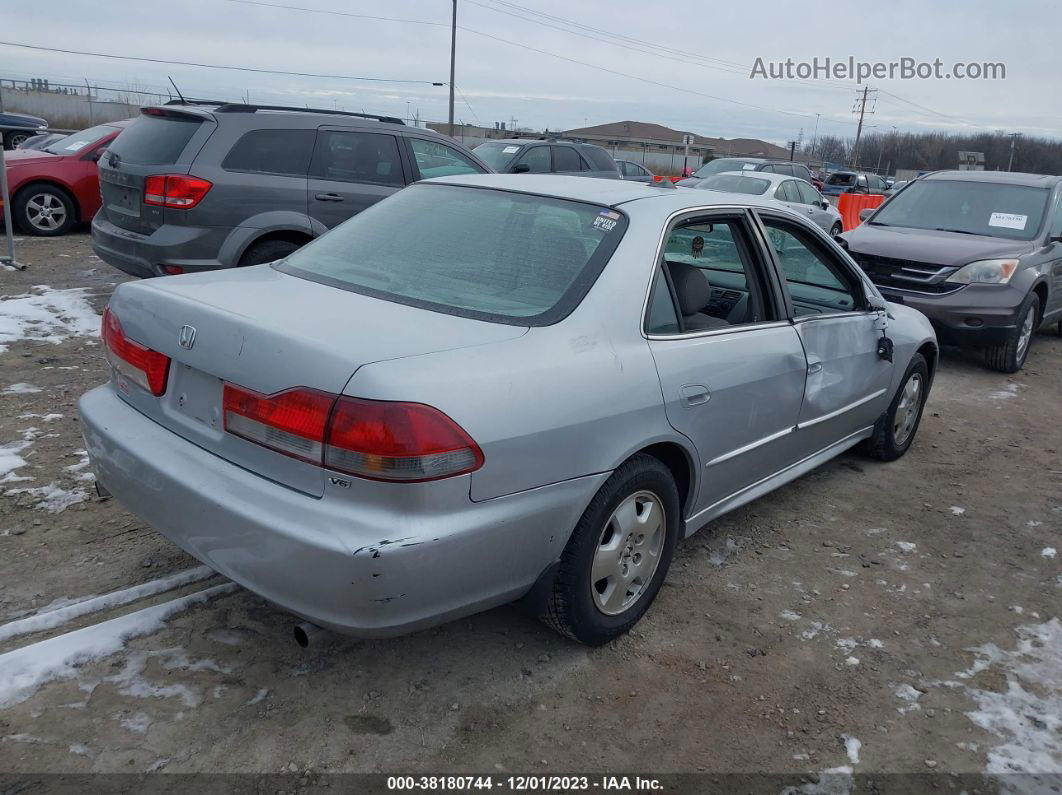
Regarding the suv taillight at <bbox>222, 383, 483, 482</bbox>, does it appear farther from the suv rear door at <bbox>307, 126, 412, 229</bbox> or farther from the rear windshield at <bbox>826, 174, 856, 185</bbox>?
the rear windshield at <bbox>826, 174, 856, 185</bbox>

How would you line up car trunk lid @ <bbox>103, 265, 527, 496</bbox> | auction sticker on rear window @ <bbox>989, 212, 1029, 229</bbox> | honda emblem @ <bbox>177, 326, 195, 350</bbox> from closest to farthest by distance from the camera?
car trunk lid @ <bbox>103, 265, 527, 496</bbox> < honda emblem @ <bbox>177, 326, 195, 350</bbox> < auction sticker on rear window @ <bbox>989, 212, 1029, 229</bbox>

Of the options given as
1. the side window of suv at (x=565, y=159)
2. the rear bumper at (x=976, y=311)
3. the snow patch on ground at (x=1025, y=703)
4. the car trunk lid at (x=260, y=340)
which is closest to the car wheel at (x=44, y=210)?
the side window of suv at (x=565, y=159)

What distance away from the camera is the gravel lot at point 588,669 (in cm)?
259

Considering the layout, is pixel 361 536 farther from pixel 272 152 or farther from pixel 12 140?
pixel 12 140

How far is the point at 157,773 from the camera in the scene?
7.86 feet

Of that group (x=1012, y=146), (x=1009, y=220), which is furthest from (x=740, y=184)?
(x=1012, y=146)

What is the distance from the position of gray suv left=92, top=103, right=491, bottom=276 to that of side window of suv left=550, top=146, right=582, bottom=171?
5.81 metres

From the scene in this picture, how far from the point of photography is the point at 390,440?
7.57 ft

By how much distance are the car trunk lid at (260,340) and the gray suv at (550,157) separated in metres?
9.93

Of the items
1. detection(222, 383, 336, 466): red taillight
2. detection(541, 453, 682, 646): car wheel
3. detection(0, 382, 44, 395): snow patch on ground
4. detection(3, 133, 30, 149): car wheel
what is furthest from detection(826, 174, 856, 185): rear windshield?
detection(222, 383, 336, 466): red taillight

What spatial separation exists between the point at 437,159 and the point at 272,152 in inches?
62.6

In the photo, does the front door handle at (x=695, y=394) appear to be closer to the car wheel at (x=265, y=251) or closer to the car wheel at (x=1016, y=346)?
the car wheel at (x=265, y=251)

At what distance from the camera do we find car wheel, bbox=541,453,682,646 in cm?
284

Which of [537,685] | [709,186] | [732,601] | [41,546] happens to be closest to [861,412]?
[732,601]
